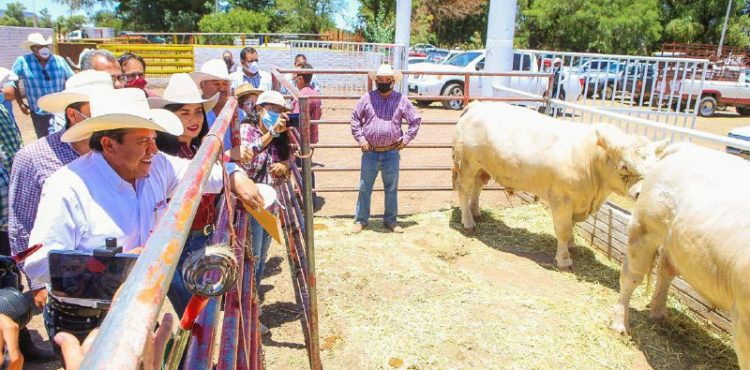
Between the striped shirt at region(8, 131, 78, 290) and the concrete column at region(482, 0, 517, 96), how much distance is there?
6.59m

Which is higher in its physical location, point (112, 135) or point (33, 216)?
point (112, 135)

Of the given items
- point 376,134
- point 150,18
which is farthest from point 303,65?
point 150,18

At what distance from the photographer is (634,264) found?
3.61 metres

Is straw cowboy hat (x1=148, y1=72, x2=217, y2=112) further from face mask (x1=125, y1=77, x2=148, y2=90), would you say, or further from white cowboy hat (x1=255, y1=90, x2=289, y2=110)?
face mask (x1=125, y1=77, x2=148, y2=90)

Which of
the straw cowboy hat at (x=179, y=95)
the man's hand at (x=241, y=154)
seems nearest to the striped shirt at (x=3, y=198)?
the straw cowboy hat at (x=179, y=95)

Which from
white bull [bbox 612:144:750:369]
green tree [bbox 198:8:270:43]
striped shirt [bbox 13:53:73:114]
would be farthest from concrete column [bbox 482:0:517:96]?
green tree [bbox 198:8:270:43]

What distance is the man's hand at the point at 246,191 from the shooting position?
7.07ft

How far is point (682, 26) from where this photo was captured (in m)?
29.4

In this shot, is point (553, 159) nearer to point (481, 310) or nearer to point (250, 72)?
point (481, 310)

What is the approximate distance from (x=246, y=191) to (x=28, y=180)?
1.09 meters

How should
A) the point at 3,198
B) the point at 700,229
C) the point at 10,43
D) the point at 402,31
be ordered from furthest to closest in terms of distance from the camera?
the point at 10,43, the point at 402,31, the point at 3,198, the point at 700,229

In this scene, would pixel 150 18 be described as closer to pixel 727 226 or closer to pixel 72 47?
pixel 72 47

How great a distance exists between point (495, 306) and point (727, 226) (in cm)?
185

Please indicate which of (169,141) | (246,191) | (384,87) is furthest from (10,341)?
(384,87)
